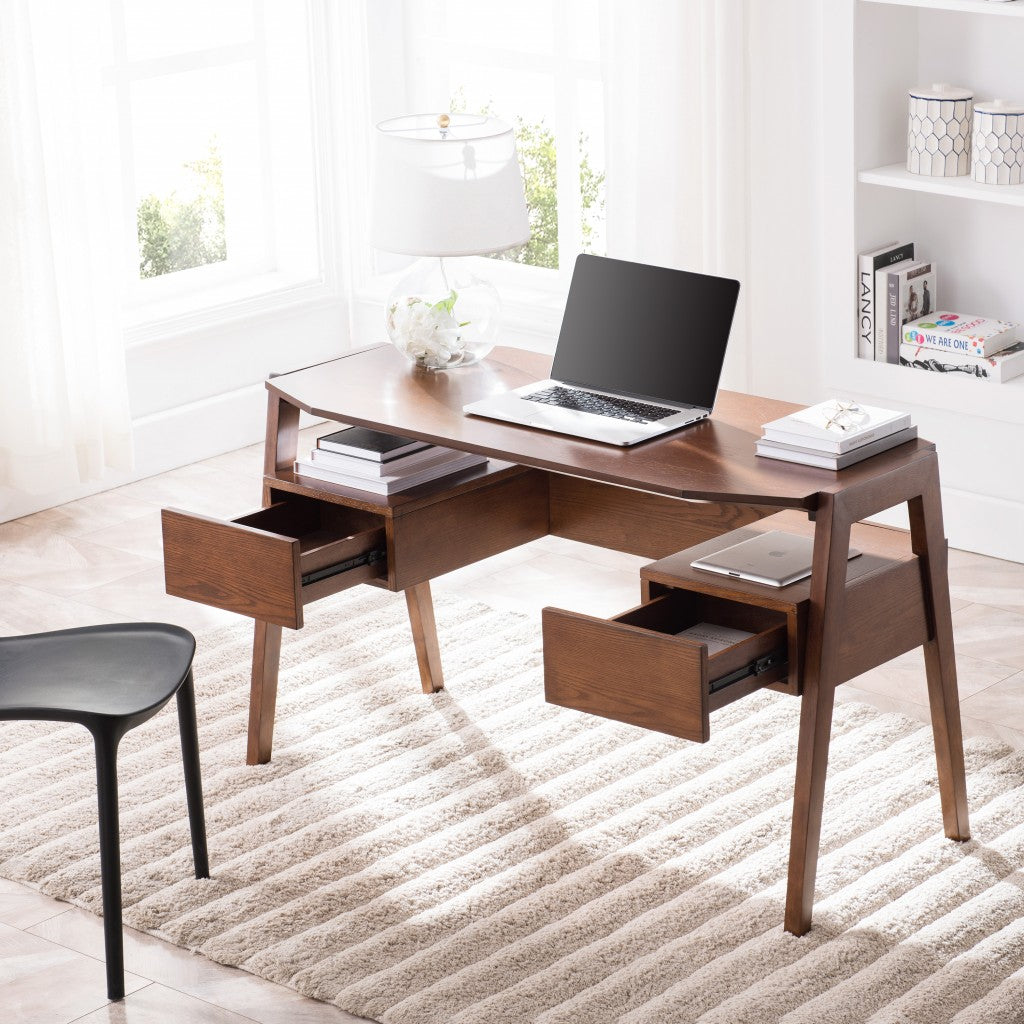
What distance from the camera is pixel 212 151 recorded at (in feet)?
15.5

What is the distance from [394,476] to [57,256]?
5.39 feet

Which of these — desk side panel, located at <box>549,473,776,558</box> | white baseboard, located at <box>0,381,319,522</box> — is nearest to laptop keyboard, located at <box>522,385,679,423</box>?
desk side panel, located at <box>549,473,776,558</box>

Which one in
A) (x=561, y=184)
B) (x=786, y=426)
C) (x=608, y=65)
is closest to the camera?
(x=786, y=426)

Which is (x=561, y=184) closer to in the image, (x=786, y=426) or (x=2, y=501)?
(x=2, y=501)

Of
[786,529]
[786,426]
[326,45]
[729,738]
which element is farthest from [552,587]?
[326,45]

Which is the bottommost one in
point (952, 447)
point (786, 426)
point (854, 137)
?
point (952, 447)

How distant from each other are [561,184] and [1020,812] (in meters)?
2.42

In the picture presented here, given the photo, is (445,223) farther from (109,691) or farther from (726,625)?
(109,691)

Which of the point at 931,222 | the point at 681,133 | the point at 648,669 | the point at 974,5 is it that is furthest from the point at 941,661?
the point at 681,133

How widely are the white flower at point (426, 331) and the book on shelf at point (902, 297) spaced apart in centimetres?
128

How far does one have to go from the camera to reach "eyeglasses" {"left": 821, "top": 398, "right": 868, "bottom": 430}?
2414mm

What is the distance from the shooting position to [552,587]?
3.74 metres

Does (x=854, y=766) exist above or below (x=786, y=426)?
below

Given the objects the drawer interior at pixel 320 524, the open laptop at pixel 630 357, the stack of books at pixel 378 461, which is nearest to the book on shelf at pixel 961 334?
the open laptop at pixel 630 357
